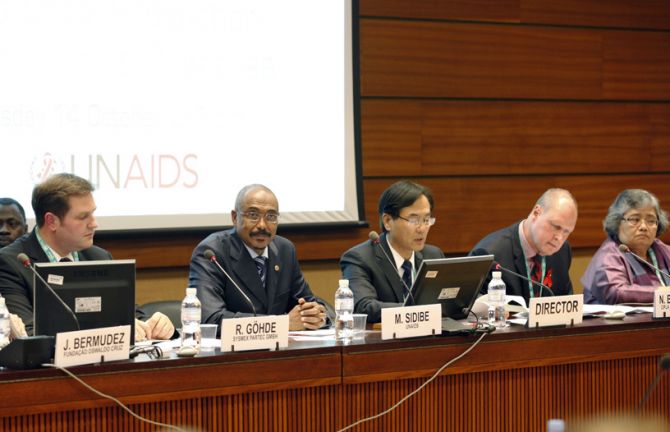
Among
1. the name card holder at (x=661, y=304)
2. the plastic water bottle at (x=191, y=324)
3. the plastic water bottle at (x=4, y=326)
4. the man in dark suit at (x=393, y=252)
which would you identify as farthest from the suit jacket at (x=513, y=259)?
the plastic water bottle at (x=4, y=326)

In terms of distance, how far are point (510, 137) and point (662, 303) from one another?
2.21 m

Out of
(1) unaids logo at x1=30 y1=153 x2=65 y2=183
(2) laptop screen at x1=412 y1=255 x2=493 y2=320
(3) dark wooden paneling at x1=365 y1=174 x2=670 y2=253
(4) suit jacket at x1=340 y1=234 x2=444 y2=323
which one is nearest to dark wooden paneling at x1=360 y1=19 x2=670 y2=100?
(3) dark wooden paneling at x1=365 y1=174 x2=670 y2=253

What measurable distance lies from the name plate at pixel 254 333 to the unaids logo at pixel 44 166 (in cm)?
201

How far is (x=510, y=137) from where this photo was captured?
5855 millimetres

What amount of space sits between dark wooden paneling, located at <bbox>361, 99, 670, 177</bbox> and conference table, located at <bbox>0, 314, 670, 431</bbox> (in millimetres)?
2052

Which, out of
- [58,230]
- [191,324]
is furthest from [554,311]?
[58,230]

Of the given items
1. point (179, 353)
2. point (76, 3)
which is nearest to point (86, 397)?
point (179, 353)

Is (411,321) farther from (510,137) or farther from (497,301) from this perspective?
(510,137)

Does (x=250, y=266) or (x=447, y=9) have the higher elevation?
(x=447, y=9)

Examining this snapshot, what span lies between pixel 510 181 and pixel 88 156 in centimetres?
255

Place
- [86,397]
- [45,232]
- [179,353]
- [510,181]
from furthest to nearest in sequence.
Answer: [510,181] → [45,232] → [179,353] → [86,397]

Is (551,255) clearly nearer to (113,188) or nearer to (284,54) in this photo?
(284,54)

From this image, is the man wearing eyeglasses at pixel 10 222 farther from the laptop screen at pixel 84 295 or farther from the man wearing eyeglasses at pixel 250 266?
the laptop screen at pixel 84 295

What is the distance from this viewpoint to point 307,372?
3.01m
